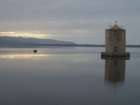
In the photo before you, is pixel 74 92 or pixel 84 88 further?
pixel 84 88

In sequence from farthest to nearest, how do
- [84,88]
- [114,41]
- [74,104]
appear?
[114,41], [84,88], [74,104]

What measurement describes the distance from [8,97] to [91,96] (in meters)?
3.36

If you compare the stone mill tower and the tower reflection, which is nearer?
the tower reflection

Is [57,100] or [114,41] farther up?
[114,41]

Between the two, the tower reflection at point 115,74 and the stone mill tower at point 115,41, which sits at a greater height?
the stone mill tower at point 115,41

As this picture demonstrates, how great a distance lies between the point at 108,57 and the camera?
4475cm

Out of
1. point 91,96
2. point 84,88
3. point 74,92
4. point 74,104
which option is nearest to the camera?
point 74,104

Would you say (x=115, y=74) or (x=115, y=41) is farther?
(x=115, y=41)

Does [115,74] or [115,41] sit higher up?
[115,41]

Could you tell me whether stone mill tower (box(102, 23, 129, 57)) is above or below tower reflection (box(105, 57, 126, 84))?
above

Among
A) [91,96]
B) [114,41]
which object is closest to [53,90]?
[91,96]

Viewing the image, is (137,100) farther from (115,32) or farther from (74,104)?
(115,32)

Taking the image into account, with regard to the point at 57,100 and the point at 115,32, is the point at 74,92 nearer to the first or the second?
the point at 57,100

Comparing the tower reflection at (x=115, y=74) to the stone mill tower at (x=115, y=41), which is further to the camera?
the stone mill tower at (x=115, y=41)
